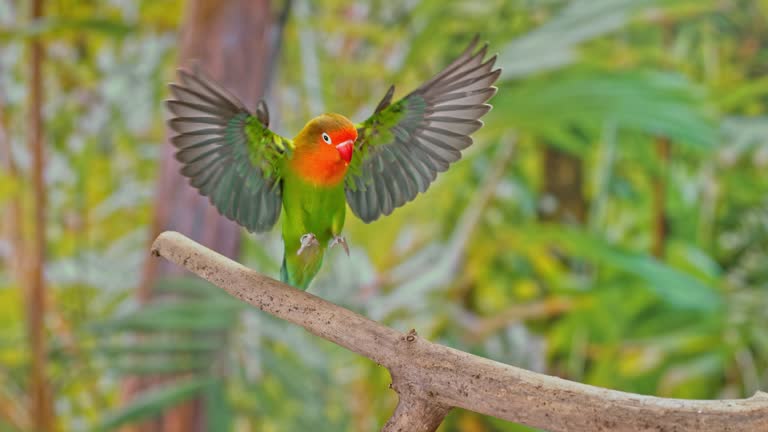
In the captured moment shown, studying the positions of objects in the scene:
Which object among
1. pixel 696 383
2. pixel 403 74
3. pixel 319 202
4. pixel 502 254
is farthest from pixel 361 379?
pixel 319 202

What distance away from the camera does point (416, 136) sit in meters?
0.16

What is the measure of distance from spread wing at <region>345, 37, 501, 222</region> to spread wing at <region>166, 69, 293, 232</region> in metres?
0.02

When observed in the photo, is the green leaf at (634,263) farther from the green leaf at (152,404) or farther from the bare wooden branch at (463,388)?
the bare wooden branch at (463,388)

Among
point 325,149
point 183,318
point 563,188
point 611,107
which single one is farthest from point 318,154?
point 563,188

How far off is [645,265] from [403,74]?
0.73 ft

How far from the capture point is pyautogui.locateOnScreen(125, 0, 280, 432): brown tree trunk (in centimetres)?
50

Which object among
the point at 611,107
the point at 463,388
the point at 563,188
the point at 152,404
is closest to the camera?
the point at 463,388

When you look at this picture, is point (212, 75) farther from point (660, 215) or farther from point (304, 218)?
point (660, 215)

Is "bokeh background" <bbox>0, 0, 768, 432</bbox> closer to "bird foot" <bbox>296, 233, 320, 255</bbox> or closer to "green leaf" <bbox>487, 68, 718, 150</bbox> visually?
"green leaf" <bbox>487, 68, 718, 150</bbox>

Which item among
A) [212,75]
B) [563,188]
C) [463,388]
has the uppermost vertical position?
[563,188]

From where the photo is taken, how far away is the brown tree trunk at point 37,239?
50 cm

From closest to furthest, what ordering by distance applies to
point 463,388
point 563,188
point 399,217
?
point 463,388 < point 399,217 < point 563,188

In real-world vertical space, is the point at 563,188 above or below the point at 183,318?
above

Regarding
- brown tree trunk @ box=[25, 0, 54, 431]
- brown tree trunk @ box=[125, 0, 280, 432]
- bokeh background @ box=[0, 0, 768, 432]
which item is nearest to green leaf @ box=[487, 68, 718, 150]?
bokeh background @ box=[0, 0, 768, 432]
